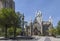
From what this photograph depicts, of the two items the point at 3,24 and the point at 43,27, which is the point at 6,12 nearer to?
the point at 3,24

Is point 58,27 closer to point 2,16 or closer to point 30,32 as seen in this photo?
point 30,32

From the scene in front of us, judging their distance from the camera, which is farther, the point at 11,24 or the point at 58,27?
the point at 58,27

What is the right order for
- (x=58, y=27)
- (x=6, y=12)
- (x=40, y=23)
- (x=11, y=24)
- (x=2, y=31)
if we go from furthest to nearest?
1. (x=40, y=23)
2. (x=58, y=27)
3. (x=2, y=31)
4. (x=11, y=24)
5. (x=6, y=12)

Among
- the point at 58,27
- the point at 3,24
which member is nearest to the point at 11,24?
the point at 3,24

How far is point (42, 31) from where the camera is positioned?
106062mm

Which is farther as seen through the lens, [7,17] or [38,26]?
[38,26]

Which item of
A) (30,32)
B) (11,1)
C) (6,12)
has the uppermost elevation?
(11,1)

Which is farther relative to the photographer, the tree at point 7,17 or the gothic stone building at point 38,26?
the gothic stone building at point 38,26

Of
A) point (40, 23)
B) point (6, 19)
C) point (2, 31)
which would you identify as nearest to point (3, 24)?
point (6, 19)

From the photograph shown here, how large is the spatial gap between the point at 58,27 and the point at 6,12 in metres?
38.5

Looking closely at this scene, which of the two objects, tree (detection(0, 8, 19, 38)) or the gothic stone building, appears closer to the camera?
tree (detection(0, 8, 19, 38))

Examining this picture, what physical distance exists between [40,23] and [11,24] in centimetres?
5494

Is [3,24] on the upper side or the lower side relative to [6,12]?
lower

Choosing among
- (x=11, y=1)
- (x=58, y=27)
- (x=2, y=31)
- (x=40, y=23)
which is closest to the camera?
(x=2, y=31)
